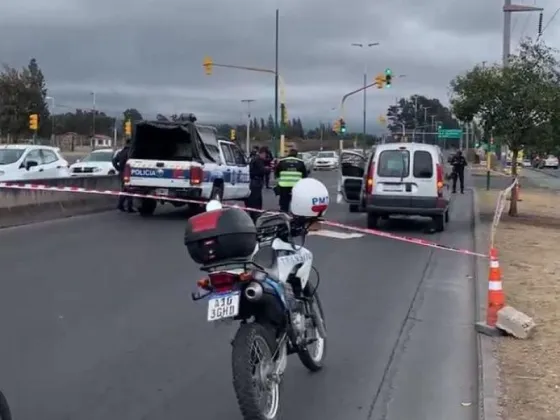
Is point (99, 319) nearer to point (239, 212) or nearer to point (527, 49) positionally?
point (239, 212)

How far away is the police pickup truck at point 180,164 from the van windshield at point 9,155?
13.9 feet

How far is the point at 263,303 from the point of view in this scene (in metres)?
5.74

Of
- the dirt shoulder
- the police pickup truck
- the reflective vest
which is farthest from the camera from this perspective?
the police pickup truck

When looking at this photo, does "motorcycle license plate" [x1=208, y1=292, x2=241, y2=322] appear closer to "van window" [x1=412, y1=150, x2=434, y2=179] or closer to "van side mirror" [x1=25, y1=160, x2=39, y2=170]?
"van window" [x1=412, y1=150, x2=434, y2=179]

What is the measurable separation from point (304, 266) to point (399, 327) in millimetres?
3157

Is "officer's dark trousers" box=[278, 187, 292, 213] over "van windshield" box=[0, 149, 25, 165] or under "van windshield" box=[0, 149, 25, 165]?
under

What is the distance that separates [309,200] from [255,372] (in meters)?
1.45

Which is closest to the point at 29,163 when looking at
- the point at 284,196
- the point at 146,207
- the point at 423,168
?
the point at 146,207

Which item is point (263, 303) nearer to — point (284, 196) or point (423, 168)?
point (284, 196)

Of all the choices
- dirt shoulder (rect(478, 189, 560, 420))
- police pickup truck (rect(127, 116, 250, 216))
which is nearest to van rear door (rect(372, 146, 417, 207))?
dirt shoulder (rect(478, 189, 560, 420))

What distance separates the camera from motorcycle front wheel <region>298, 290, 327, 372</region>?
699cm

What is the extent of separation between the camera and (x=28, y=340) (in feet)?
26.8

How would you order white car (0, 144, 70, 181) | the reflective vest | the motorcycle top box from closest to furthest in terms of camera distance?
the motorcycle top box
the reflective vest
white car (0, 144, 70, 181)

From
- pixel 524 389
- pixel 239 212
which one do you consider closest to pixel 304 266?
pixel 239 212
